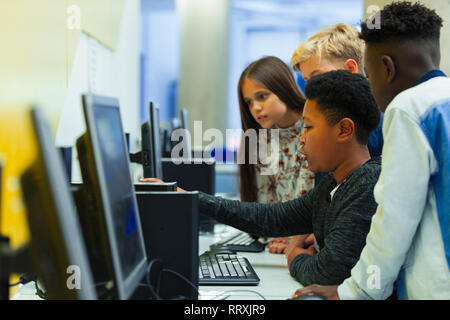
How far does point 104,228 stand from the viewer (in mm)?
741

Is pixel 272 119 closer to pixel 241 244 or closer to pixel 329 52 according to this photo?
pixel 329 52

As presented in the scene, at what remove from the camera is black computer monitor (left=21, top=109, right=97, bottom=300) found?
53 centimetres

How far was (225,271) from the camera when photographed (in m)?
1.38

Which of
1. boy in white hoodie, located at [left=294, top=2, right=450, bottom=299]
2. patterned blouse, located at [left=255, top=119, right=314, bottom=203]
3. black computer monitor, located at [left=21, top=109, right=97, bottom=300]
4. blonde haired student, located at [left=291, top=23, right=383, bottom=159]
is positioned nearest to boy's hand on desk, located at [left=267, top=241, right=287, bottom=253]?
patterned blouse, located at [left=255, top=119, right=314, bottom=203]

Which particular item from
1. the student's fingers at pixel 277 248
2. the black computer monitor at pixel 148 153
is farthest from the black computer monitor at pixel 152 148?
the student's fingers at pixel 277 248

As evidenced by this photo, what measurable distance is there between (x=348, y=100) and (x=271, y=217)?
0.50 meters

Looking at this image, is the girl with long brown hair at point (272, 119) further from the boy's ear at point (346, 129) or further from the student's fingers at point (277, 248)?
the boy's ear at point (346, 129)

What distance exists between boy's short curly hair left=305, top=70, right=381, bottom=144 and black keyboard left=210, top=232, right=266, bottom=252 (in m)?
0.69

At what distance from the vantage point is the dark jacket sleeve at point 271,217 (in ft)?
5.03

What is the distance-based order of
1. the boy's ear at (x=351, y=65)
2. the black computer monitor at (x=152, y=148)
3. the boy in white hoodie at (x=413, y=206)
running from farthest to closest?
1. the boy's ear at (x=351, y=65)
2. the black computer monitor at (x=152, y=148)
3. the boy in white hoodie at (x=413, y=206)

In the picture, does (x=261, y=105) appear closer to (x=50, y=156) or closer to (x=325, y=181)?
(x=325, y=181)

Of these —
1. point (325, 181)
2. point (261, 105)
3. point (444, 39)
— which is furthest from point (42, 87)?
point (444, 39)

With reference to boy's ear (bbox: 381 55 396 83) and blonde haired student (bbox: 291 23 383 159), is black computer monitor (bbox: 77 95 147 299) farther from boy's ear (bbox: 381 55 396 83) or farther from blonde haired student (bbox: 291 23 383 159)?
blonde haired student (bbox: 291 23 383 159)

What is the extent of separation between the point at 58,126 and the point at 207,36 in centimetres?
331
